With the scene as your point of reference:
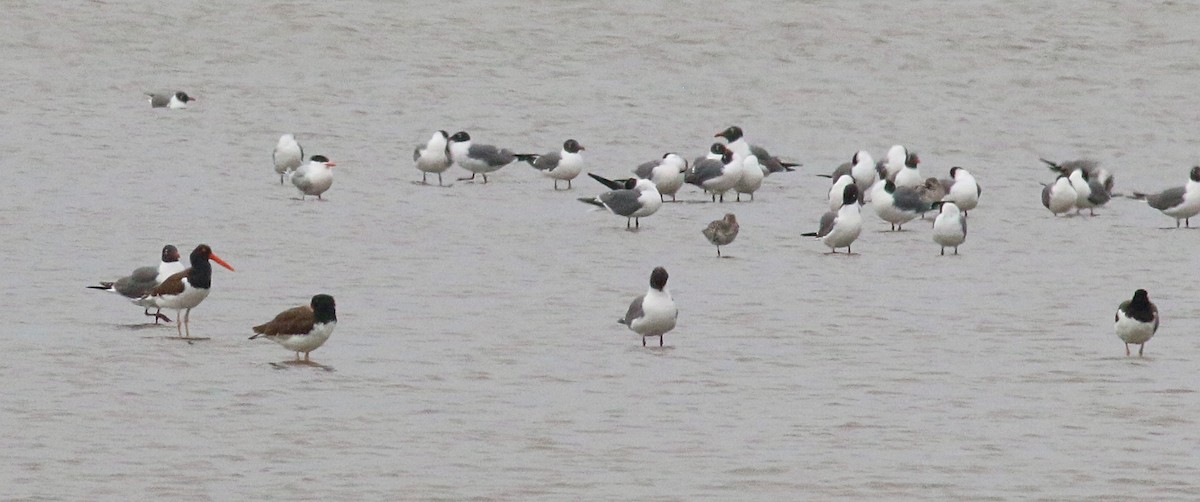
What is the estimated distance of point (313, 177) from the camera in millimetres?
30906

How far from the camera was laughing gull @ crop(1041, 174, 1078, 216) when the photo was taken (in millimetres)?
30000

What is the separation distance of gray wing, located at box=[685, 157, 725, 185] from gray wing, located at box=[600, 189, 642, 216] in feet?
10.7

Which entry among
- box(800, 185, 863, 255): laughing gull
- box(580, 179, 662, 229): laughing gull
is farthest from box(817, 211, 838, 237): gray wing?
box(580, 179, 662, 229): laughing gull

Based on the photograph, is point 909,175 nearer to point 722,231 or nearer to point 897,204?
point 897,204

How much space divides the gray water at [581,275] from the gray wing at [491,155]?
0.58 metres

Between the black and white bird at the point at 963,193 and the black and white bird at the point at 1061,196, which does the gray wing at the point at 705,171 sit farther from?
the black and white bird at the point at 1061,196

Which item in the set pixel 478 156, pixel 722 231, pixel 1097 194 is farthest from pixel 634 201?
pixel 1097 194

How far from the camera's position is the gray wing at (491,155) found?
34.0 meters

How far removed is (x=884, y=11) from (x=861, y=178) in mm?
24429

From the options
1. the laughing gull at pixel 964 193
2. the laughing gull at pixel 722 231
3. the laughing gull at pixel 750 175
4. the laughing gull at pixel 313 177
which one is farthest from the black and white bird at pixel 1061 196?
the laughing gull at pixel 313 177

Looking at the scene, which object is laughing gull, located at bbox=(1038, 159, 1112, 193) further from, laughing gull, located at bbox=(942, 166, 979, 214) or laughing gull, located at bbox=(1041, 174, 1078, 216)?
laughing gull, located at bbox=(942, 166, 979, 214)

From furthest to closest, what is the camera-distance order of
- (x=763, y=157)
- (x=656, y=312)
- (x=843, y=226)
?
(x=763, y=157) < (x=843, y=226) < (x=656, y=312)

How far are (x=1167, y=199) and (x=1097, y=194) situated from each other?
1.75 meters

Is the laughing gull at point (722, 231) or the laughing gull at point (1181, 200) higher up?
the laughing gull at point (1181, 200)
